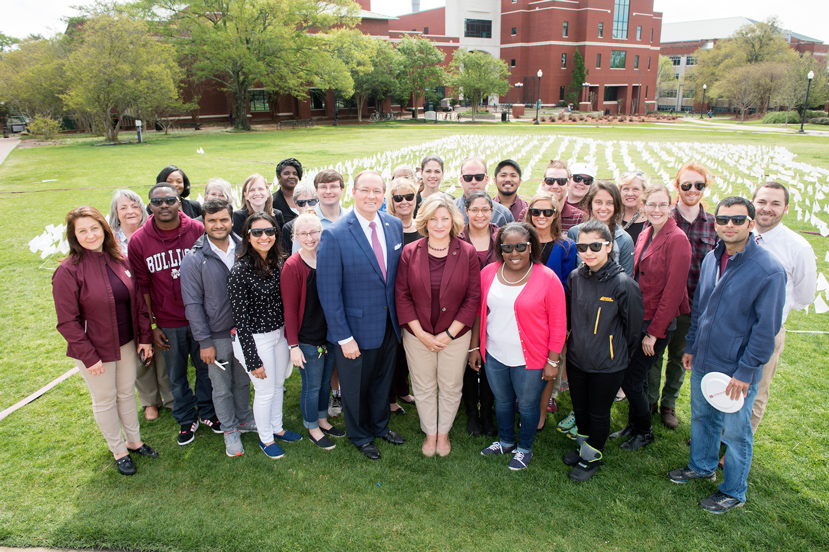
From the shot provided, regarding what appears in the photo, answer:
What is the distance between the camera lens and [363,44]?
44.5 m

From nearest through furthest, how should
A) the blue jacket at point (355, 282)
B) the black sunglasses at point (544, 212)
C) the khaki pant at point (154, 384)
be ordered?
the blue jacket at point (355, 282), the black sunglasses at point (544, 212), the khaki pant at point (154, 384)

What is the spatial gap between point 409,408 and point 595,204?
2.61 metres

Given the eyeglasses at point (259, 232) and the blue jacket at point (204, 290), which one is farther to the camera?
the blue jacket at point (204, 290)

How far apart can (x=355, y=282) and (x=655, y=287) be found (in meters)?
2.39

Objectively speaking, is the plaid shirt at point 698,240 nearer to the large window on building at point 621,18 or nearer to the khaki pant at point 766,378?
the khaki pant at point 766,378

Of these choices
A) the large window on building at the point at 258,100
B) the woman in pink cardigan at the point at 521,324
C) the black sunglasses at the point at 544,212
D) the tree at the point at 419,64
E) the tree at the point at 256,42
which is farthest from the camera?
the large window on building at the point at 258,100

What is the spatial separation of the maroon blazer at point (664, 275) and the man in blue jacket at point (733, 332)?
19 centimetres

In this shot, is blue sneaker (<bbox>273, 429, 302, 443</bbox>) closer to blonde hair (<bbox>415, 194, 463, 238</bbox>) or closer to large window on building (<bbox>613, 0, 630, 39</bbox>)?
blonde hair (<bbox>415, 194, 463, 238</bbox>)

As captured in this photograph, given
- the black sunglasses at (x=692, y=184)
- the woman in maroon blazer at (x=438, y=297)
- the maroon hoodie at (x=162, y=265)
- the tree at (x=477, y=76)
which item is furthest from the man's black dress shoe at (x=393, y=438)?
the tree at (x=477, y=76)

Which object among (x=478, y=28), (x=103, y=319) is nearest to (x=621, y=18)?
(x=478, y=28)

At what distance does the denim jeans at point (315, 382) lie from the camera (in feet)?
12.9

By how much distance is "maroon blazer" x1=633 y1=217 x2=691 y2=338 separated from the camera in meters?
3.68

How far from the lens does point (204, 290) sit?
3.71 m

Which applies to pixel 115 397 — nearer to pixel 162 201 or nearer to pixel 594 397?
pixel 162 201
